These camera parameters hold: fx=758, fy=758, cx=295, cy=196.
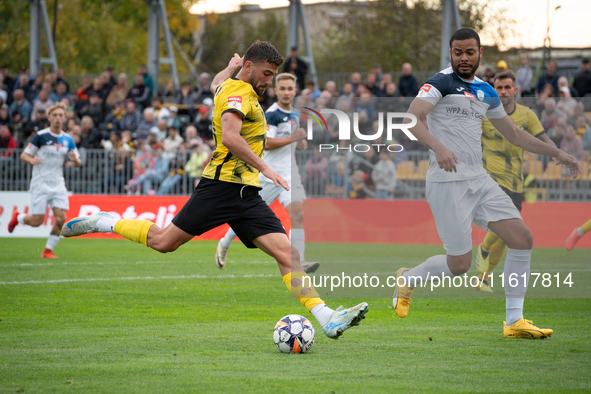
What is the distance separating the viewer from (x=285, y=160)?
11.3m

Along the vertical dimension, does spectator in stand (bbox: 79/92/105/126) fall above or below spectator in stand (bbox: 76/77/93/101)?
below

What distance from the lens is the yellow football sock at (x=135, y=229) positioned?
6621 millimetres

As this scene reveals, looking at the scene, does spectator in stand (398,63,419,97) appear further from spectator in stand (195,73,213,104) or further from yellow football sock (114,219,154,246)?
yellow football sock (114,219,154,246)

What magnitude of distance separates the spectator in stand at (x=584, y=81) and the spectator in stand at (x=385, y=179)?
5396mm

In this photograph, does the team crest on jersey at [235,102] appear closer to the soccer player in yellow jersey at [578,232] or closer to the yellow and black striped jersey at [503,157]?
the yellow and black striped jersey at [503,157]

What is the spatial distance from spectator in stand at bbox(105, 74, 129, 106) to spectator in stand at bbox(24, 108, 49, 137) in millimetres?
1982

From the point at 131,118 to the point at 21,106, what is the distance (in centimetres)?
435

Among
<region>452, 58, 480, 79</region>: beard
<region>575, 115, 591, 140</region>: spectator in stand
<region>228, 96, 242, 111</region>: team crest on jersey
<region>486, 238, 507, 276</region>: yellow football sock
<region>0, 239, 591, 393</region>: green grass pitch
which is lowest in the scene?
<region>0, 239, 591, 393</region>: green grass pitch

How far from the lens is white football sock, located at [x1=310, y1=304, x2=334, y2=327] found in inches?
229

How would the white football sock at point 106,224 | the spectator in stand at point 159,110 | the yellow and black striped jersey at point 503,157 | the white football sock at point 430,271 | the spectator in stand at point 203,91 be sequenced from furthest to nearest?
the spectator in stand at point 203,91 → the spectator in stand at point 159,110 → the yellow and black striped jersey at point 503,157 → the white football sock at point 106,224 → the white football sock at point 430,271

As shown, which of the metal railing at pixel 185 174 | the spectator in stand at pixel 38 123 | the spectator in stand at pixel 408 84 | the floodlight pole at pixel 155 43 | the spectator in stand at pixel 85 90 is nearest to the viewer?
the metal railing at pixel 185 174

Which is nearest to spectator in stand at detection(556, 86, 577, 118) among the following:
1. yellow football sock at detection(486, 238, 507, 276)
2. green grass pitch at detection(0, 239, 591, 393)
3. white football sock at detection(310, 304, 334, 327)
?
green grass pitch at detection(0, 239, 591, 393)

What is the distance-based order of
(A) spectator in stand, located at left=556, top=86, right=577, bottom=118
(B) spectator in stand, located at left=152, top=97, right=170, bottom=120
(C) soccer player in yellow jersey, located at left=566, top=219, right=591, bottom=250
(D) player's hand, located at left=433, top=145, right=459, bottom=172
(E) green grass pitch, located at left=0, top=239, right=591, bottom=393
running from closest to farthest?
(E) green grass pitch, located at left=0, top=239, right=591, bottom=393 → (D) player's hand, located at left=433, top=145, right=459, bottom=172 → (C) soccer player in yellow jersey, located at left=566, top=219, right=591, bottom=250 → (A) spectator in stand, located at left=556, top=86, right=577, bottom=118 → (B) spectator in stand, located at left=152, top=97, right=170, bottom=120

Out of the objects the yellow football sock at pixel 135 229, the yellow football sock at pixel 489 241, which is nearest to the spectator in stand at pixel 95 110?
the yellow football sock at pixel 489 241
